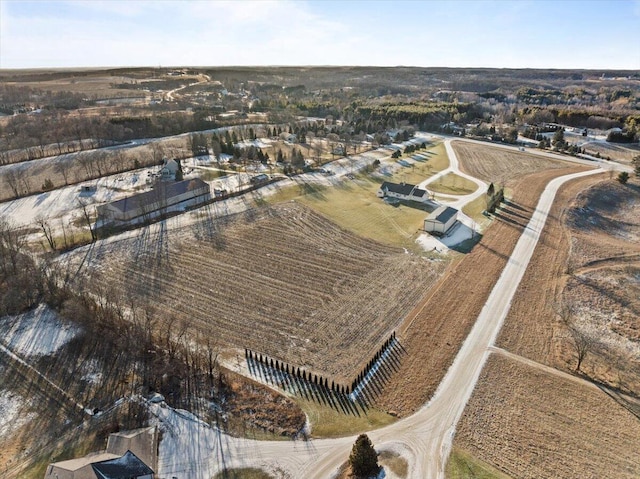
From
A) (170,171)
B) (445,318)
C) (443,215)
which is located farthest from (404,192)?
(170,171)

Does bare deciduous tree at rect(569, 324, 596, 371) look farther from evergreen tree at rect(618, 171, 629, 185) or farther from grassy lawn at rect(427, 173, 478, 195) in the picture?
evergreen tree at rect(618, 171, 629, 185)

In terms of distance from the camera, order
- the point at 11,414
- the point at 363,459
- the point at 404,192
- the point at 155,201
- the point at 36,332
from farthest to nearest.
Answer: the point at 404,192
the point at 155,201
the point at 36,332
the point at 11,414
the point at 363,459

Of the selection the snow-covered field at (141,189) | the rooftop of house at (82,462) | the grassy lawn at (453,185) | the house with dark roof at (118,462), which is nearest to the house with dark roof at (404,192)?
the snow-covered field at (141,189)

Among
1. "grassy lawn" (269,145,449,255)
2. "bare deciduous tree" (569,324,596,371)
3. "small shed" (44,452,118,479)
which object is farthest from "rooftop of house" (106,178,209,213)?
"bare deciduous tree" (569,324,596,371)

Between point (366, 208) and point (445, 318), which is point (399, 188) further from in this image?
point (445, 318)

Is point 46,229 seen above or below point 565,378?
above

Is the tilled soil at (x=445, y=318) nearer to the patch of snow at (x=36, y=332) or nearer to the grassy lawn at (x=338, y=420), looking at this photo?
the grassy lawn at (x=338, y=420)

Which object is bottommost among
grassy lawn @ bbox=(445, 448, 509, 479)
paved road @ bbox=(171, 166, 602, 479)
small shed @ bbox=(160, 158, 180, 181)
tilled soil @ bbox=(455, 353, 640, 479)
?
paved road @ bbox=(171, 166, 602, 479)
